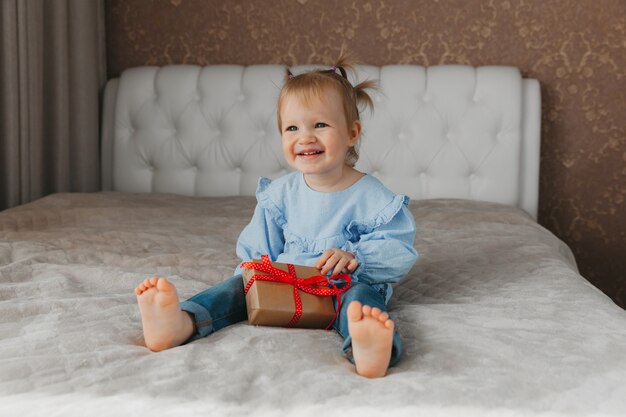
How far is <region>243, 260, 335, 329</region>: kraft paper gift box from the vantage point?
1.45 meters

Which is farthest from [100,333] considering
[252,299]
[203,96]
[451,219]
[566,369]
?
[203,96]

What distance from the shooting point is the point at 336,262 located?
59.6 inches

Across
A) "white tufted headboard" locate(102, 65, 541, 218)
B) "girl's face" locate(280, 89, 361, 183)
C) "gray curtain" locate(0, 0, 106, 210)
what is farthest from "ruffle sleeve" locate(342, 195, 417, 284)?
"gray curtain" locate(0, 0, 106, 210)

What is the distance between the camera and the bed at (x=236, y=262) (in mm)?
1142

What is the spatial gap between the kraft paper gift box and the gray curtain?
5.30 ft

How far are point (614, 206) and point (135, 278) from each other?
2078mm

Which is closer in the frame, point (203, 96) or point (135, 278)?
point (135, 278)

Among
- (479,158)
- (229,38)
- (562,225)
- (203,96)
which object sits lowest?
(562,225)

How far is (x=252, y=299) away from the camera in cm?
146

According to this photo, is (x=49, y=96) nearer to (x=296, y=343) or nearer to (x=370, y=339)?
(x=296, y=343)

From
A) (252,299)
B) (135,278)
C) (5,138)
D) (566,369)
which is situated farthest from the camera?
(5,138)

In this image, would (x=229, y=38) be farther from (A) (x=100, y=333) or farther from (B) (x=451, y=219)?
(A) (x=100, y=333)

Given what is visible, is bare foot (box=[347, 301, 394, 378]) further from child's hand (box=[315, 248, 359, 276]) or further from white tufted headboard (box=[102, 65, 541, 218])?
white tufted headboard (box=[102, 65, 541, 218])

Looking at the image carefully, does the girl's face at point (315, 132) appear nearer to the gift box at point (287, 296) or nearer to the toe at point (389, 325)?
the gift box at point (287, 296)
